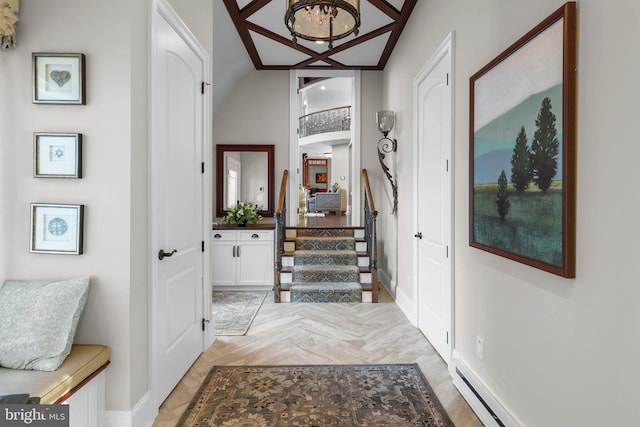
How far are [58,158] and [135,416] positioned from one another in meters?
1.41

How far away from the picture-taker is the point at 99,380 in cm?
176

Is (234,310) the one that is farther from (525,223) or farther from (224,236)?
(525,223)

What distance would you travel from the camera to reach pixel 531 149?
159cm

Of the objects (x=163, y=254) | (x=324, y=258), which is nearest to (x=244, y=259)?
(x=324, y=258)

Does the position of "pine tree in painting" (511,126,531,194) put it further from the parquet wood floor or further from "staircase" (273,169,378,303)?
"staircase" (273,169,378,303)

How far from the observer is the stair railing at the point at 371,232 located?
432 centimetres

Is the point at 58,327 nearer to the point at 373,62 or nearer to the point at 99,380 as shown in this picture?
the point at 99,380

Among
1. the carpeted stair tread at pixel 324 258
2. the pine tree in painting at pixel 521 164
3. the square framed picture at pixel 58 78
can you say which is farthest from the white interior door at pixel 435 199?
the square framed picture at pixel 58 78

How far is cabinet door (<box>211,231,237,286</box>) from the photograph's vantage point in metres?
4.81

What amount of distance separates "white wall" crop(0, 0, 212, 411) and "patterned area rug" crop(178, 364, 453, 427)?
0.58 m

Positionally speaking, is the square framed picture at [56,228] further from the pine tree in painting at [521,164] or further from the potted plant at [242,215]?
the potted plant at [242,215]

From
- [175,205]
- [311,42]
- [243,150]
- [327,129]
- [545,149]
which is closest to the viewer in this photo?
[545,149]

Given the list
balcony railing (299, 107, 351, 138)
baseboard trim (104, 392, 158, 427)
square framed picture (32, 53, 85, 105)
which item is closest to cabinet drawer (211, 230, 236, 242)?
baseboard trim (104, 392, 158, 427)

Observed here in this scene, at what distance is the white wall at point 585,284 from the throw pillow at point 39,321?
7.13 feet
